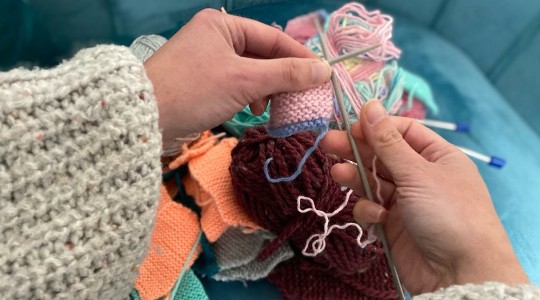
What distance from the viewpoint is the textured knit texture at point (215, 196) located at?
2.75 ft

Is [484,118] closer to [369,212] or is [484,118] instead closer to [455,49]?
[455,49]

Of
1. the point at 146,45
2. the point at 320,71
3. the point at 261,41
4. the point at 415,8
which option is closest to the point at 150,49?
the point at 146,45

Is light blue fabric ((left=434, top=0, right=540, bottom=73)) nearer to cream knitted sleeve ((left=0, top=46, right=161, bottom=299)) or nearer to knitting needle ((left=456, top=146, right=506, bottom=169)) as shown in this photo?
knitting needle ((left=456, top=146, right=506, bottom=169))

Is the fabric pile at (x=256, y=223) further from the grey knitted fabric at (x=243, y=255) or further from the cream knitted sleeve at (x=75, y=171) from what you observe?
the cream knitted sleeve at (x=75, y=171)

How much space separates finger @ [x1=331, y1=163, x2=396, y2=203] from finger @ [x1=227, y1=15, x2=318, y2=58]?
0.58 feet

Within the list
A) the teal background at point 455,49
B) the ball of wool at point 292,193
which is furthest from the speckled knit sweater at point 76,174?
the teal background at point 455,49

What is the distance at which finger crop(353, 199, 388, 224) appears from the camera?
2.15ft

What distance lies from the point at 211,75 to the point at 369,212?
0.28 meters

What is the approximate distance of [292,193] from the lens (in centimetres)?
79

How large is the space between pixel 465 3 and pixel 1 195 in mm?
1191

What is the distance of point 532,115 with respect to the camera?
1.31m

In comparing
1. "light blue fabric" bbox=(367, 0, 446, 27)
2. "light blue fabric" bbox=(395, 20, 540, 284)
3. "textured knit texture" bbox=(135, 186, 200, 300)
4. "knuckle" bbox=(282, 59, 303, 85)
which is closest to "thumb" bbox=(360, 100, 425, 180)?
"knuckle" bbox=(282, 59, 303, 85)

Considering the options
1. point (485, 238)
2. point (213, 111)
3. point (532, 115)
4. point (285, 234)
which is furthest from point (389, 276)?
point (532, 115)

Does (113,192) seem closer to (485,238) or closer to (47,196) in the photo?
(47,196)
